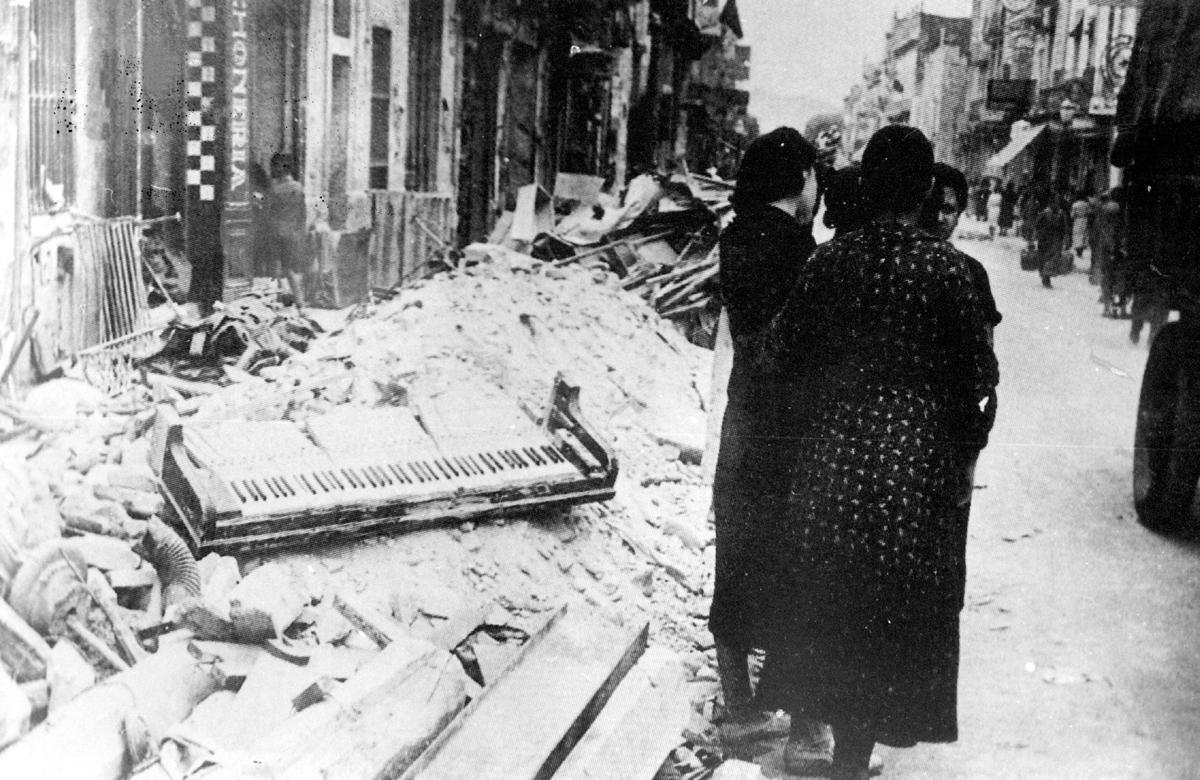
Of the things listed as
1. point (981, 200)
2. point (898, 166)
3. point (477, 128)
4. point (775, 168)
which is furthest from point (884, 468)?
point (477, 128)

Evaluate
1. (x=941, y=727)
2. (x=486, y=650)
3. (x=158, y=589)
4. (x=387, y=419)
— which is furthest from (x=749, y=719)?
(x=158, y=589)

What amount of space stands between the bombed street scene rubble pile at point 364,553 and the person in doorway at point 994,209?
1.02 m

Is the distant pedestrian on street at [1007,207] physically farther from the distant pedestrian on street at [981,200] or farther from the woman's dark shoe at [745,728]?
the woman's dark shoe at [745,728]

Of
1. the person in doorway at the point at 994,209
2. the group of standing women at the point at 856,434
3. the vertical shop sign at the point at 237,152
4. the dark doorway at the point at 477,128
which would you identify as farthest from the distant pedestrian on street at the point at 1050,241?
the vertical shop sign at the point at 237,152

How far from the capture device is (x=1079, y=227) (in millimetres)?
3100

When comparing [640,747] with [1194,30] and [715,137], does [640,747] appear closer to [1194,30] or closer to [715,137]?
[715,137]

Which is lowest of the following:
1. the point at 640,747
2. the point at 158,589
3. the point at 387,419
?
the point at 640,747

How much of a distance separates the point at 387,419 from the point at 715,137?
54.9 inches

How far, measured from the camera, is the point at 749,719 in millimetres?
2684

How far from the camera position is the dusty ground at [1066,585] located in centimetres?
274

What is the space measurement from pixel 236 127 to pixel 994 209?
2.38 metres

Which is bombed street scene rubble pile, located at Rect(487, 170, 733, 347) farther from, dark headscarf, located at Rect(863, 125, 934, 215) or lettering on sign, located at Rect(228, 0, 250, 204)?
dark headscarf, located at Rect(863, 125, 934, 215)

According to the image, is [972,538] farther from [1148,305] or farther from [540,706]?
[540,706]

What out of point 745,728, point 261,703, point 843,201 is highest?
point 843,201
